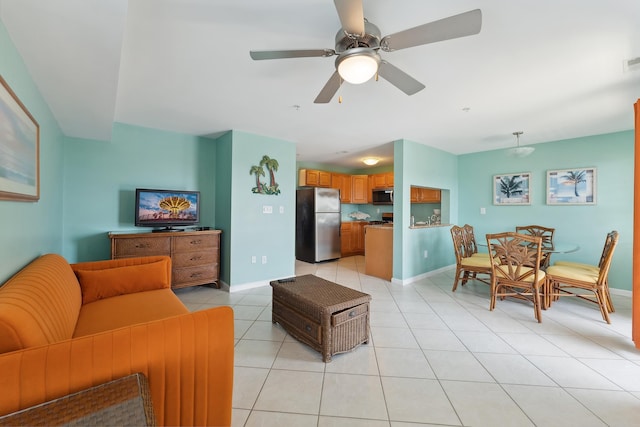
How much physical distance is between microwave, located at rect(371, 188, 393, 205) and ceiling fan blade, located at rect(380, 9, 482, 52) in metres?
4.77

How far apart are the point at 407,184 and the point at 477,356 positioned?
2619mm

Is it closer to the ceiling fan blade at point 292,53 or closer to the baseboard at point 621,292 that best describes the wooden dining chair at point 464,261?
the baseboard at point 621,292

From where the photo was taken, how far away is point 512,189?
4590 mm

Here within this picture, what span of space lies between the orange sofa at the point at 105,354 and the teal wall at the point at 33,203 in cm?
20

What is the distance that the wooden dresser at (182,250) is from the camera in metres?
3.06

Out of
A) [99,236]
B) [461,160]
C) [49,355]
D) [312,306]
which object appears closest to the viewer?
[49,355]

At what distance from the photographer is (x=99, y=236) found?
3248 millimetres

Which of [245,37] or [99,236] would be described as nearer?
[245,37]

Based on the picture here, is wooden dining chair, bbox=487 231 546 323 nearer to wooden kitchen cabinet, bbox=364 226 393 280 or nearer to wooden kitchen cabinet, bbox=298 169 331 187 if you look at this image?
wooden kitchen cabinet, bbox=364 226 393 280

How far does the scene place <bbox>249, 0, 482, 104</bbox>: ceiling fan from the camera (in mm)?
1230

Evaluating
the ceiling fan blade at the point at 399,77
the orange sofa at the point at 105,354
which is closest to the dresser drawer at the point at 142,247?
the orange sofa at the point at 105,354

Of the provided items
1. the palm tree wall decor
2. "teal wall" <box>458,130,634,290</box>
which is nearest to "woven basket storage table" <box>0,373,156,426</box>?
the palm tree wall decor

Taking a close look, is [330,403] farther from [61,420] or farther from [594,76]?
[594,76]

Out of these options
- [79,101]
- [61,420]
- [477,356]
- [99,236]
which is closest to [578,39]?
[477,356]
